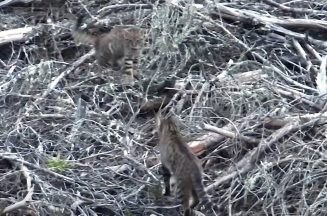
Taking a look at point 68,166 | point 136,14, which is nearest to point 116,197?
point 68,166

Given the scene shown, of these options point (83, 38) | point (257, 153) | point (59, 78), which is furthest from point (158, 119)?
point (83, 38)

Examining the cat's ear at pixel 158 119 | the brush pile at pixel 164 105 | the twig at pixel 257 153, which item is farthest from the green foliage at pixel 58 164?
the twig at pixel 257 153

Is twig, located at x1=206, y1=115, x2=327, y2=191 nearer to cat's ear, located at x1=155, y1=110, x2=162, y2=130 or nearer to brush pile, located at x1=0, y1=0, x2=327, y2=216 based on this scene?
brush pile, located at x1=0, y1=0, x2=327, y2=216

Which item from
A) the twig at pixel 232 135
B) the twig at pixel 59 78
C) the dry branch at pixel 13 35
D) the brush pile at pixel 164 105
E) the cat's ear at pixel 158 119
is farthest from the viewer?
the dry branch at pixel 13 35

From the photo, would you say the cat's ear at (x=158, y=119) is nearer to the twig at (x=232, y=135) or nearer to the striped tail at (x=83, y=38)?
the twig at (x=232, y=135)

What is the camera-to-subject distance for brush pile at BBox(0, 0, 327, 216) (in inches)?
209

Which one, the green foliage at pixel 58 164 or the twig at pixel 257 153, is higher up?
the twig at pixel 257 153

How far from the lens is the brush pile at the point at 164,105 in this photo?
17.4 feet

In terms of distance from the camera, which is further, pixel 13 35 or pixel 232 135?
pixel 13 35

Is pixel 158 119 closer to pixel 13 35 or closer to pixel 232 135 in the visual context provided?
pixel 232 135

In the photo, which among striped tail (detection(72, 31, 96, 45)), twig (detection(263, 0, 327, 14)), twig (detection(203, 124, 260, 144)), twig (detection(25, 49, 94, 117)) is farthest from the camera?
twig (detection(263, 0, 327, 14))

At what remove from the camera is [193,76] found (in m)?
6.50

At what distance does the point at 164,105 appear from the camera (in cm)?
632

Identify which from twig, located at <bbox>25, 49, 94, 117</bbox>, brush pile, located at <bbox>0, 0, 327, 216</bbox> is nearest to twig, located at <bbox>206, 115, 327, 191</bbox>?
brush pile, located at <bbox>0, 0, 327, 216</bbox>
